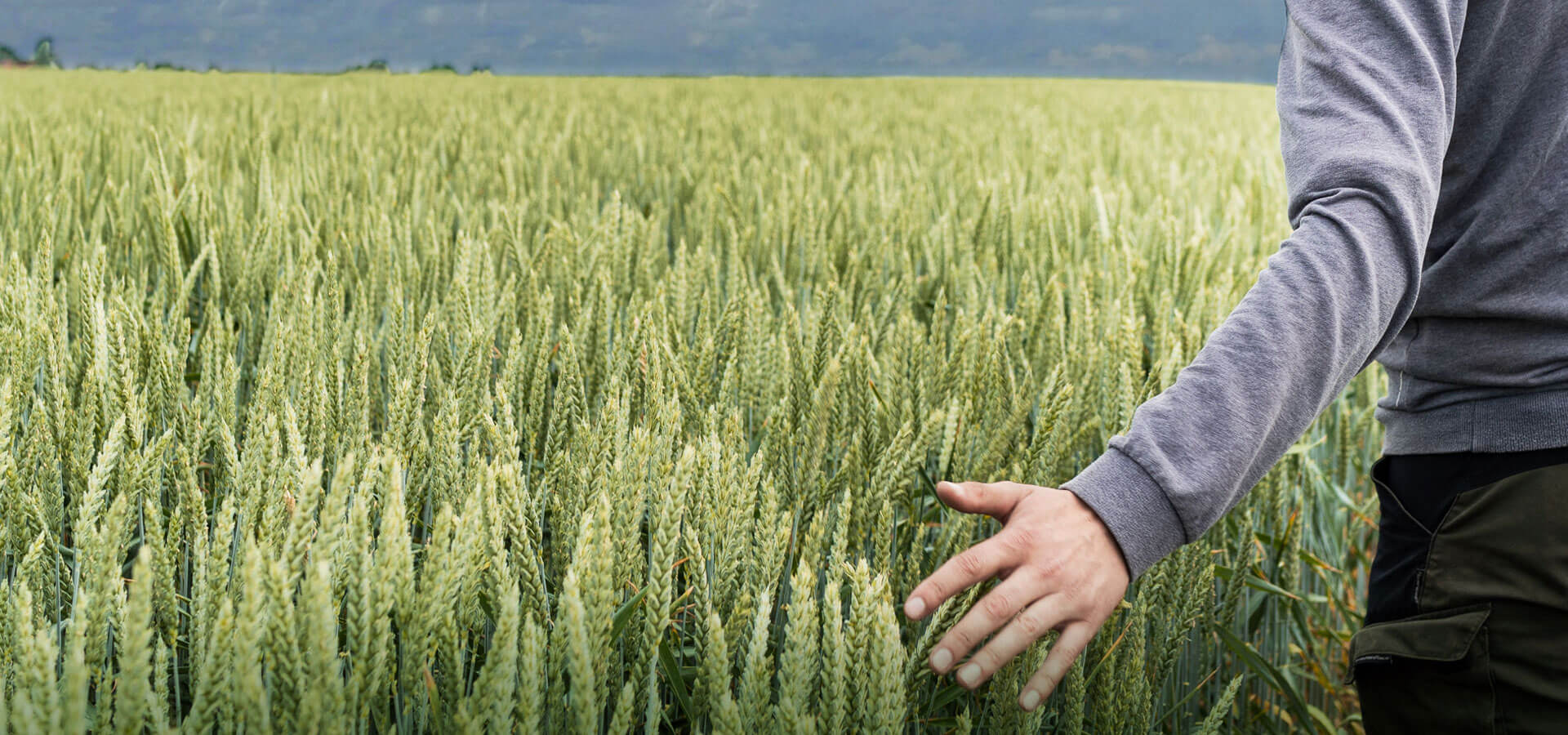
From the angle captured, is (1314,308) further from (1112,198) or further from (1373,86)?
(1112,198)

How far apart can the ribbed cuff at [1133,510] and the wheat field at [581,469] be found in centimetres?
10

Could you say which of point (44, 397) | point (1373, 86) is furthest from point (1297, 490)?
point (44, 397)

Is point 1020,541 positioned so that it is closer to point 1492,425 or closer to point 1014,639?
point 1014,639

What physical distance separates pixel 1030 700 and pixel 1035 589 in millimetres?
67

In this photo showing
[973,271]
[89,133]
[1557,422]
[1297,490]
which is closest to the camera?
[1557,422]

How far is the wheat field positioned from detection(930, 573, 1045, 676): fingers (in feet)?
0.06

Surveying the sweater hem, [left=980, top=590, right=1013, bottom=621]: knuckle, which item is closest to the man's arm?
[left=980, top=590, right=1013, bottom=621]: knuckle

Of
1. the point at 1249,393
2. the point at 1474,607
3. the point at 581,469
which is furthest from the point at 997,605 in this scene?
the point at 1474,607

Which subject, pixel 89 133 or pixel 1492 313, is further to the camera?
pixel 89 133

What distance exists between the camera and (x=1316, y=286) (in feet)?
2.22

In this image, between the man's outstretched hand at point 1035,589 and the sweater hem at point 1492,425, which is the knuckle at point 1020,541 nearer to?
the man's outstretched hand at point 1035,589

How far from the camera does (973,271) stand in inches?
65.4

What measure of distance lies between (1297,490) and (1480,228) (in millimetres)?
651

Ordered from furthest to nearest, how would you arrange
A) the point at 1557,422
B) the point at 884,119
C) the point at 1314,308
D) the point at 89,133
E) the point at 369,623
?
the point at 884,119, the point at 89,133, the point at 1557,422, the point at 1314,308, the point at 369,623
